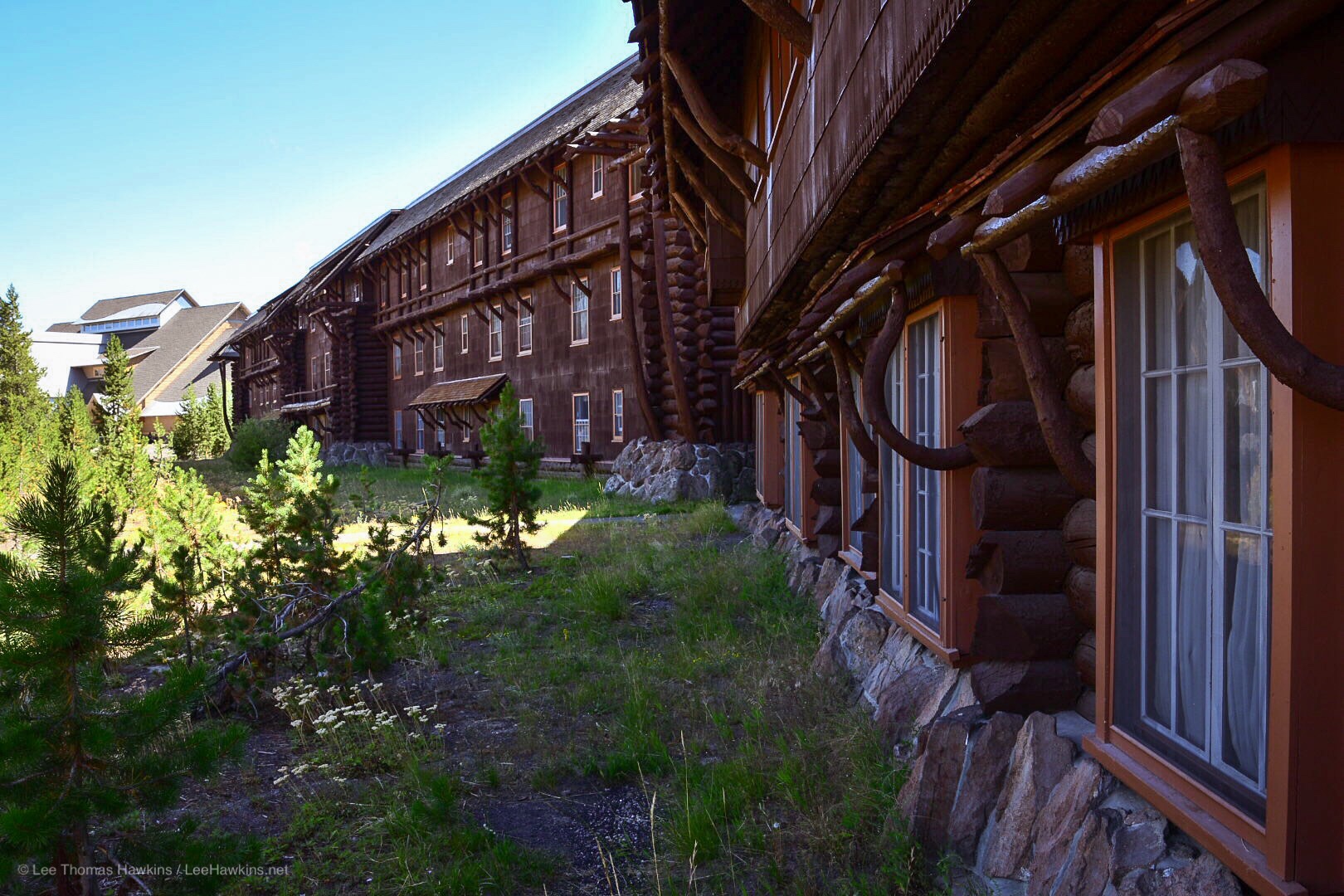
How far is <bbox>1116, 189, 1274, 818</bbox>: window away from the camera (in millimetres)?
2240

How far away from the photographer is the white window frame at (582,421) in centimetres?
2216

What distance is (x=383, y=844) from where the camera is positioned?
4355 millimetres

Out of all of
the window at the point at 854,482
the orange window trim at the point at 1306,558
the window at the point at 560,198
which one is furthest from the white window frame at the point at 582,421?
the orange window trim at the point at 1306,558

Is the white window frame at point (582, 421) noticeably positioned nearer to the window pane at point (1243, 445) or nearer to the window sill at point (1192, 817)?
the window sill at point (1192, 817)

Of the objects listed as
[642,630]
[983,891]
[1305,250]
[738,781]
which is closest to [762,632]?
[642,630]

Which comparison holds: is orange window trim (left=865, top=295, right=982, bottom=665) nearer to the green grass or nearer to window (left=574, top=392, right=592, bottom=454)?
the green grass

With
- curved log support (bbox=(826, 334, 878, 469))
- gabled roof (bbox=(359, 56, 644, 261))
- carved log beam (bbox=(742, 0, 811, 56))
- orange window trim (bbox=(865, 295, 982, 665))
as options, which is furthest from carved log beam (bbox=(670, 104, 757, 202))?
gabled roof (bbox=(359, 56, 644, 261))

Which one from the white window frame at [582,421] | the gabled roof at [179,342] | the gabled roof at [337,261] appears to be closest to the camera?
the white window frame at [582,421]

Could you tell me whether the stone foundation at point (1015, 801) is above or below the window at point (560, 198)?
below

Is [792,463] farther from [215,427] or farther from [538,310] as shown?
[215,427]

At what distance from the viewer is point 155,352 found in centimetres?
7012

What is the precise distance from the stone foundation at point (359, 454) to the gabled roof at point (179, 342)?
34632mm

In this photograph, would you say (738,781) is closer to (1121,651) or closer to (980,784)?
(980,784)

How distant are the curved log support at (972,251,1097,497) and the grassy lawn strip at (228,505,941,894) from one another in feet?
5.05
